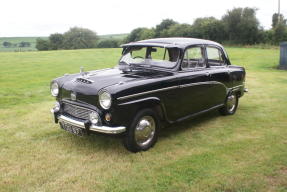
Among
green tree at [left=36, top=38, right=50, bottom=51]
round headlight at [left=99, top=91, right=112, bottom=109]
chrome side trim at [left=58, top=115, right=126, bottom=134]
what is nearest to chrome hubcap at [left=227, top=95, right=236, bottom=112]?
chrome side trim at [left=58, top=115, right=126, bottom=134]

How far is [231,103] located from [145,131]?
9.90 feet

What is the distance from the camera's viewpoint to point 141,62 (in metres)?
5.71

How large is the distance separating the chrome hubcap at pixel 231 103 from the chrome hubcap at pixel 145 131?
2639mm

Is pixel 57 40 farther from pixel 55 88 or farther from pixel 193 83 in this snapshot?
pixel 193 83

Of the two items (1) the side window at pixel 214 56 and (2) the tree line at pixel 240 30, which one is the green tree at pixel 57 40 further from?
(1) the side window at pixel 214 56

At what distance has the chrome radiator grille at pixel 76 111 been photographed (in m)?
4.61

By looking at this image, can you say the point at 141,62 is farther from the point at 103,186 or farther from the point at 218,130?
the point at 103,186

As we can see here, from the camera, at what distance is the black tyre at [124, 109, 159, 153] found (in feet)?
14.9

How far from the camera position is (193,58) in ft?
18.8

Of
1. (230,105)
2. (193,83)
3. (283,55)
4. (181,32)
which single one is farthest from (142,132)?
(181,32)

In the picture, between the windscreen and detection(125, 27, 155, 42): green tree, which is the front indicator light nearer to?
the windscreen

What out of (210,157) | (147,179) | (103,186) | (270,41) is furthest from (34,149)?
(270,41)

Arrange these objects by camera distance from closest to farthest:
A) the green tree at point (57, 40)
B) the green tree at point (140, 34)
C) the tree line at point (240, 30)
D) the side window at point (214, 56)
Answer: the side window at point (214, 56) → the tree line at point (240, 30) → the green tree at point (140, 34) → the green tree at point (57, 40)

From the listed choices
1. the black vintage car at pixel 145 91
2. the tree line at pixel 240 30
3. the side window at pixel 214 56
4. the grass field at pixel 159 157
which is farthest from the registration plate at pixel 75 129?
the tree line at pixel 240 30
